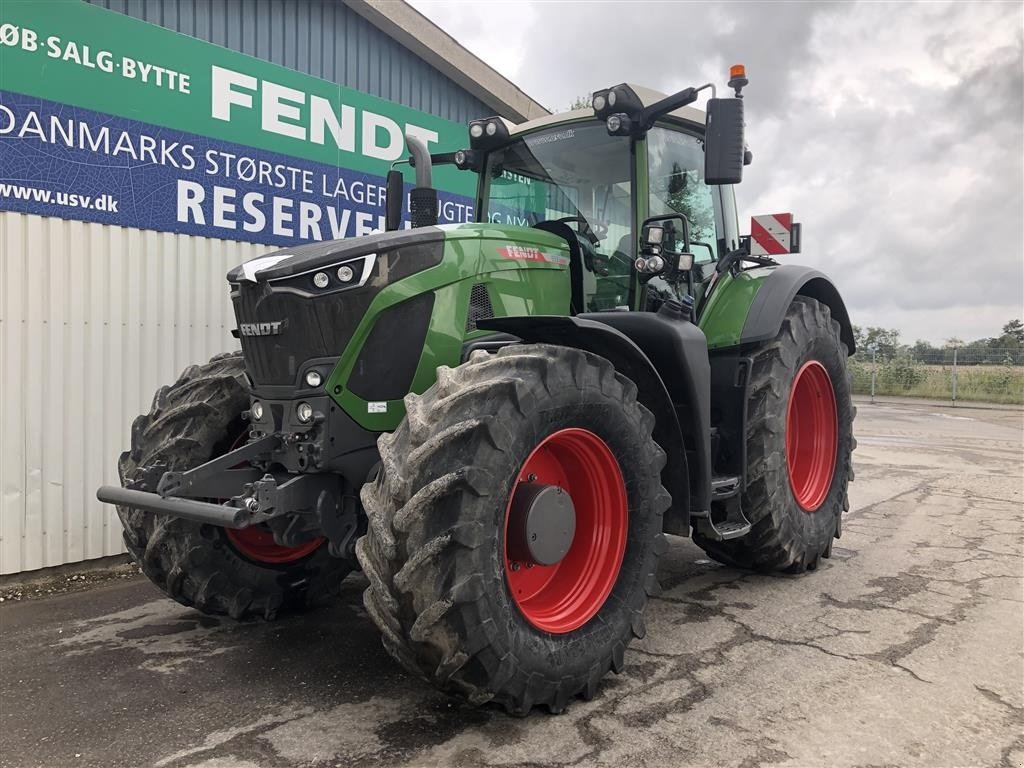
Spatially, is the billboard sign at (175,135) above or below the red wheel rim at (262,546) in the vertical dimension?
above

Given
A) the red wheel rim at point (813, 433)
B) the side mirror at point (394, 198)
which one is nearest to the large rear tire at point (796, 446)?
the red wheel rim at point (813, 433)

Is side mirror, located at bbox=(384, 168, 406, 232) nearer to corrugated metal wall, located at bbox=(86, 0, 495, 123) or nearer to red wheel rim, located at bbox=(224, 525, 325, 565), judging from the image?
red wheel rim, located at bbox=(224, 525, 325, 565)

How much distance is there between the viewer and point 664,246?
4.41m

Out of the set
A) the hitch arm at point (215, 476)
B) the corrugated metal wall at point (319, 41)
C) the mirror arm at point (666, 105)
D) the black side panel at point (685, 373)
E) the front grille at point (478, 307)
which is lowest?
the hitch arm at point (215, 476)

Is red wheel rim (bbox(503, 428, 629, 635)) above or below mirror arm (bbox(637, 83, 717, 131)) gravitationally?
below

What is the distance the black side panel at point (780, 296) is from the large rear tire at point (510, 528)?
A: 1.50m

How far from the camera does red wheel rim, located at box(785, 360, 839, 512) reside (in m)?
5.42

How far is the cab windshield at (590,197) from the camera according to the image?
438 centimetres

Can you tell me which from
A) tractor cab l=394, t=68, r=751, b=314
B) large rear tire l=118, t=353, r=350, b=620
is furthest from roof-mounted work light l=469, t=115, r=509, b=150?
large rear tire l=118, t=353, r=350, b=620

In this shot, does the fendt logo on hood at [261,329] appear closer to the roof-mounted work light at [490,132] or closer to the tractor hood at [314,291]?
the tractor hood at [314,291]

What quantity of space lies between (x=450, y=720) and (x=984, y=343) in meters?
27.9

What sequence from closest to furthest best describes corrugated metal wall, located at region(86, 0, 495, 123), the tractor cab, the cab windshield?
the tractor cab < the cab windshield < corrugated metal wall, located at region(86, 0, 495, 123)

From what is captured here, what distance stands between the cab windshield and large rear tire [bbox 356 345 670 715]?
3.74 feet

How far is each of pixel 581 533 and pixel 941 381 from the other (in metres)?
25.5
